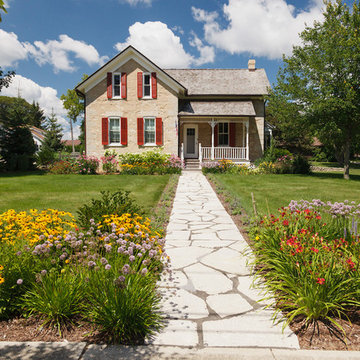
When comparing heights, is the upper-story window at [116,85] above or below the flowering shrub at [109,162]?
above

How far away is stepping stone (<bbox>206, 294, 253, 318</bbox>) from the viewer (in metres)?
2.92

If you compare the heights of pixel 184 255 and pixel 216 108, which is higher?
pixel 216 108

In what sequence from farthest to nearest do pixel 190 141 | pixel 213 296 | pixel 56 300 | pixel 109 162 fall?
1. pixel 190 141
2. pixel 109 162
3. pixel 213 296
4. pixel 56 300

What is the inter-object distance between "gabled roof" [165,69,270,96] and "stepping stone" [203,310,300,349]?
1824 cm

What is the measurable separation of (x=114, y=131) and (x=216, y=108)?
21.8 feet

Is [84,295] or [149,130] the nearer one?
[84,295]

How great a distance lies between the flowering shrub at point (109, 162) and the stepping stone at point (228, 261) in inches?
558

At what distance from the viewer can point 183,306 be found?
3014mm

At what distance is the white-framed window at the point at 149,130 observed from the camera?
1884 centimetres

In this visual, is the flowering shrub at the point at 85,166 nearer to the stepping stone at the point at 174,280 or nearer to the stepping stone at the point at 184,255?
the stepping stone at the point at 184,255

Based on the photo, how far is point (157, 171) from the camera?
16.5m

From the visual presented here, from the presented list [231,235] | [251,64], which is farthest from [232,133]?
[231,235]

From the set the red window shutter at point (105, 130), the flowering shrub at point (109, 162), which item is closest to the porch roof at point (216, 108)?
the red window shutter at point (105, 130)

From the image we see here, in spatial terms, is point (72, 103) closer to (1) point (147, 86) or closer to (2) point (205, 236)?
(1) point (147, 86)
